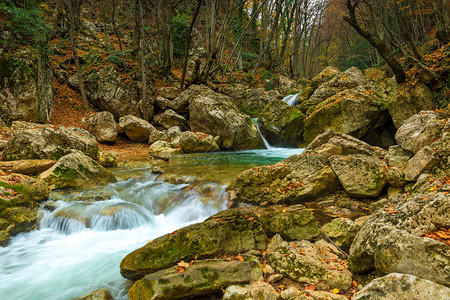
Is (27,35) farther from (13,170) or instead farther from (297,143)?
(297,143)

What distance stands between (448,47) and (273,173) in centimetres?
837

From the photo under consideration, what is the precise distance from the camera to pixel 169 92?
15.3 m

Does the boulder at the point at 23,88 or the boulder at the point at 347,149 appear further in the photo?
the boulder at the point at 23,88

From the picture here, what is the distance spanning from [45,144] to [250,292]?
25.4 ft

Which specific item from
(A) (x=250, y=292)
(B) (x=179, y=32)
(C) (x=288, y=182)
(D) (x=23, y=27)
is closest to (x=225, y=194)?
(C) (x=288, y=182)

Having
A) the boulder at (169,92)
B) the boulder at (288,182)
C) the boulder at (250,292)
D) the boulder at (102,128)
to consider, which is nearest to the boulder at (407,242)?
A: the boulder at (250,292)

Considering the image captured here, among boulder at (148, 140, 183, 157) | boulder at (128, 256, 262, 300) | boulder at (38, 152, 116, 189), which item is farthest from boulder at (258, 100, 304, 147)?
boulder at (128, 256, 262, 300)

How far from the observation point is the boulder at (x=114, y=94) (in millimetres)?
13485

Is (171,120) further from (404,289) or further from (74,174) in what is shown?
(404,289)

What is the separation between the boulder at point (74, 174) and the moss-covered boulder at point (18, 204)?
624 millimetres

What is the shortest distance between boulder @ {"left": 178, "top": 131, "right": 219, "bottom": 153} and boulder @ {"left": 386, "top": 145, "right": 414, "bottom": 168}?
7.92 metres

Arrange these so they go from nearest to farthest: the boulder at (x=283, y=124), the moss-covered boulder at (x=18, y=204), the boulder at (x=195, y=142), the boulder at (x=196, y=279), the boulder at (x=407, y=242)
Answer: the boulder at (x=407, y=242)
the boulder at (x=196, y=279)
the moss-covered boulder at (x=18, y=204)
the boulder at (x=195, y=142)
the boulder at (x=283, y=124)

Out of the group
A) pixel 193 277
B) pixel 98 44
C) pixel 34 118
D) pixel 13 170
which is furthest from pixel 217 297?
pixel 98 44

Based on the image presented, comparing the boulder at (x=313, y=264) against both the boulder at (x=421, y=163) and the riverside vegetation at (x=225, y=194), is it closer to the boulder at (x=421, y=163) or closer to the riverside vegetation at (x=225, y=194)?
the riverside vegetation at (x=225, y=194)
